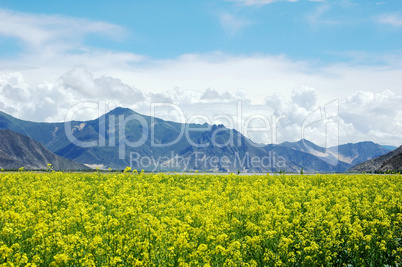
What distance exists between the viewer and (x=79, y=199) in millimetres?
15883

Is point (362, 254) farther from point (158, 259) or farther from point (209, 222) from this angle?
point (158, 259)

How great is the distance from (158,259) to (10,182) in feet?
60.1

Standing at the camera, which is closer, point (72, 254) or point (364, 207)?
point (72, 254)

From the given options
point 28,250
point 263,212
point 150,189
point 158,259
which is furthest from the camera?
point 150,189

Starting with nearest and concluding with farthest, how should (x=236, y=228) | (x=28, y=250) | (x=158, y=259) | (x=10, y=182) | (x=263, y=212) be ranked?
1. (x=158, y=259)
2. (x=28, y=250)
3. (x=236, y=228)
4. (x=263, y=212)
5. (x=10, y=182)

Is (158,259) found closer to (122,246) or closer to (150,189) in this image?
(122,246)

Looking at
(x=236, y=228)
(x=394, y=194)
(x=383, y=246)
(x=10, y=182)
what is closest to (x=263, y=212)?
(x=236, y=228)

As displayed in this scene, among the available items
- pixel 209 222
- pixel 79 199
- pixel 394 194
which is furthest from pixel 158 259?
pixel 394 194

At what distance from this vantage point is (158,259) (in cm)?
955

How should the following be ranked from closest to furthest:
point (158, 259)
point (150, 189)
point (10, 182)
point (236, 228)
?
point (158, 259)
point (236, 228)
point (150, 189)
point (10, 182)

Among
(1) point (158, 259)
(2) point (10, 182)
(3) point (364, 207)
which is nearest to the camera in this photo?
(1) point (158, 259)

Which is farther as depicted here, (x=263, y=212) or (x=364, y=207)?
(x=364, y=207)

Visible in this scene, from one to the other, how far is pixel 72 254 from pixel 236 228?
556 centimetres

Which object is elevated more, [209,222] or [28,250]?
[209,222]
